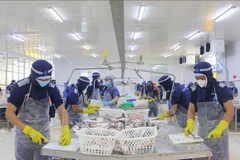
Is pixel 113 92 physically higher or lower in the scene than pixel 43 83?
lower

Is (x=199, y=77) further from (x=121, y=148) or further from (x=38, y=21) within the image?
(x=38, y=21)

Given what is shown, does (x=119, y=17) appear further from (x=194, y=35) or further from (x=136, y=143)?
(x=194, y=35)

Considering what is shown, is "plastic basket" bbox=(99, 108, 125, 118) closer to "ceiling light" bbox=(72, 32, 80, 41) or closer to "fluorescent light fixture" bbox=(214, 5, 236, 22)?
"fluorescent light fixture" bbox=(214, 5, 236, 22)

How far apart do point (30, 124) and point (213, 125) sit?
149 cm

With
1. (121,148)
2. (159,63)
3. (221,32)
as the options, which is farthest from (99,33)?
(159,63)

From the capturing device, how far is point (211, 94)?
211 centimetres

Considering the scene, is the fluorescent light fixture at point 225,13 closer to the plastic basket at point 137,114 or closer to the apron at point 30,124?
the plastic basket at point 137,114

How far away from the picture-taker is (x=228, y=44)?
8.68 m

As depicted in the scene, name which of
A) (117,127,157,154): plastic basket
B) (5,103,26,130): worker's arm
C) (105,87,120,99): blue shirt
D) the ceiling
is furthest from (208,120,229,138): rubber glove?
the ceiling

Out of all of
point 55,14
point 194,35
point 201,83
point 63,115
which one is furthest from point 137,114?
point 194,35

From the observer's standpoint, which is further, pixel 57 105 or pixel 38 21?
pixel 38 21

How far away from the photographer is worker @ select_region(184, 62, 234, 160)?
198cm

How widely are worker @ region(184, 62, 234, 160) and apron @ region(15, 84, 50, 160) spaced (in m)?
1.17

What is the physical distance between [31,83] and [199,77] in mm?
1374
